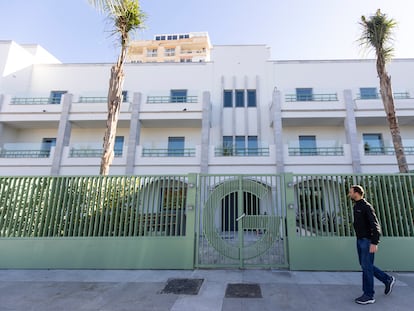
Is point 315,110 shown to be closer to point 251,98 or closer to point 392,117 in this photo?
point 251,98

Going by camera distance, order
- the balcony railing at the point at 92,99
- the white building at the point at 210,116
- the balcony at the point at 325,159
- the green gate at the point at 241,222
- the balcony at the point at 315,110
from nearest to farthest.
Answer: the green gate at the point at 241,222
the balcony at the point at 325,159
the white building at the point at 210,116
the balcony at the point at 315,110
the balcony railing at the point at 92,99

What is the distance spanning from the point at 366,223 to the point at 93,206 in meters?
6.44

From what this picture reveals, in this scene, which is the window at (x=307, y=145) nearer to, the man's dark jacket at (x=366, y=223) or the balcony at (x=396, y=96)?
the balcony at (x=396, y=96)

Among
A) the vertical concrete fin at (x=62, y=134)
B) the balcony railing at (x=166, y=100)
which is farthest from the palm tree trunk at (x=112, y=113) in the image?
the vertical concrete fin at (x=62, y=134)

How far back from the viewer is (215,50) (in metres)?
17.9

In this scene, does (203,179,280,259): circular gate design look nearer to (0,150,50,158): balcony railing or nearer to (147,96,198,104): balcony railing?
(147,96,198,104): balcony railing

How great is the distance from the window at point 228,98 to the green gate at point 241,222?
11241mm

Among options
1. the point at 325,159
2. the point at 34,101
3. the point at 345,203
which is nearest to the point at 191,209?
the point at 345,203

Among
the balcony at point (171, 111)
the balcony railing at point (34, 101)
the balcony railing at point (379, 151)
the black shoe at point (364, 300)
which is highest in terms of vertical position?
the balcony railing at point (34, 101)

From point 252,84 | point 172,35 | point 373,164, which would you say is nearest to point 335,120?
point 373,164

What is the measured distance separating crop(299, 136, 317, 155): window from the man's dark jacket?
1016 cm

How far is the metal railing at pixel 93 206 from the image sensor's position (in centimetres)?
618

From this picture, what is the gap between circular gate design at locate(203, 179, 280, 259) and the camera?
6031mm

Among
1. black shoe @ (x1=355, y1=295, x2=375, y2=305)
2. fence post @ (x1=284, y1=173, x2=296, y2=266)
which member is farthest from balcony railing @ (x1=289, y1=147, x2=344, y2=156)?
black shoe @ (x1=355, y1=295, x2=375, y2=305)
